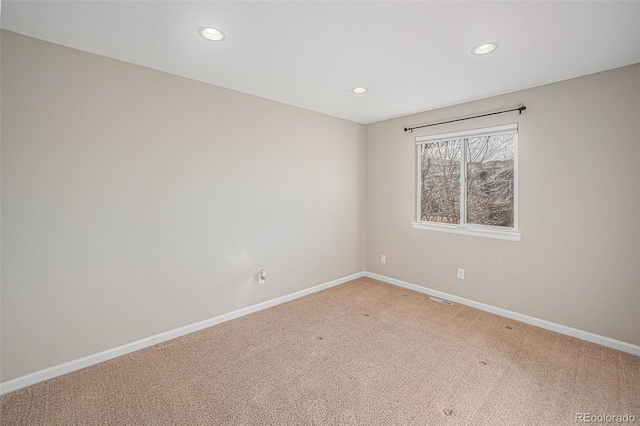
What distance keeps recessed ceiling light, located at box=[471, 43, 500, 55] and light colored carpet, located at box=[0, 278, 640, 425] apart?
7.67 feet

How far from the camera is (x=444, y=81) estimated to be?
285 centimetres

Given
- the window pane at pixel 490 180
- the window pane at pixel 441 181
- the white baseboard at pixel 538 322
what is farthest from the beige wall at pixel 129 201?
the window pane at pixel 490 180

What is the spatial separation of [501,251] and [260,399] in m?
2.75

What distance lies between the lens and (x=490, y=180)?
3375 mm

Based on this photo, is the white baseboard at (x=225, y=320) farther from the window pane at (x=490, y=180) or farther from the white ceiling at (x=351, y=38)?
the white ceiling at (x=351, y=38)

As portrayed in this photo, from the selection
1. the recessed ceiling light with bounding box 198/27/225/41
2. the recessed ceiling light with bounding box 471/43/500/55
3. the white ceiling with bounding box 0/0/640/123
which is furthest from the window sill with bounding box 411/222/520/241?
the recessed ceiling light with bounding box 198/27/225/41

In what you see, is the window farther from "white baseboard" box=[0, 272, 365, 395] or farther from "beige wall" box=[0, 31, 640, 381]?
"white baseboard" box=[0, 272, 365, 395]

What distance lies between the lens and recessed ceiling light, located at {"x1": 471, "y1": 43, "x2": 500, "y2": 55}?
2.16 m

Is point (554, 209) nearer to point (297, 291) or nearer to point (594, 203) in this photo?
point (594, 203)

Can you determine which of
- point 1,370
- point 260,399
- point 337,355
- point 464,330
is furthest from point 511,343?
point 1,370

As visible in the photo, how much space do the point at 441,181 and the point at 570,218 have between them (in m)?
1.36

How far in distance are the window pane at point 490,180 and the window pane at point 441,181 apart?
0.16m

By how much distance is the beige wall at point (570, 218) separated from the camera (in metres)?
2.50

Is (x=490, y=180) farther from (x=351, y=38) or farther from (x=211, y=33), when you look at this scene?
(x=211, y=33)
